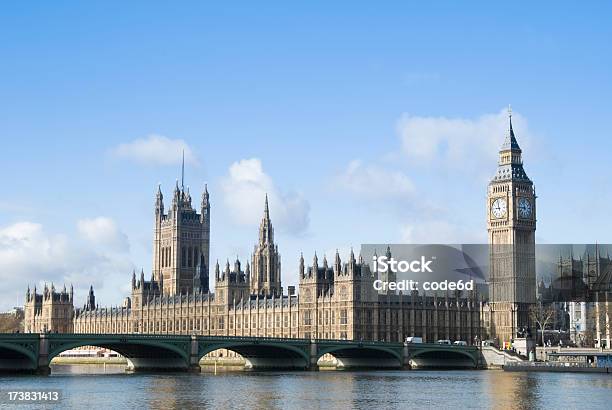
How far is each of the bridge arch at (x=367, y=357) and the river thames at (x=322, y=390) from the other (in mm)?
17621

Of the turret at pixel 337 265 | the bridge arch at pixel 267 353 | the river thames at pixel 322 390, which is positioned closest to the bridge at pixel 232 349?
the bridge arch at pixel 267 353

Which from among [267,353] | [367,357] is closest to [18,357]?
[267,353]

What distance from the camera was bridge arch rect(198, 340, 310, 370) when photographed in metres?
134

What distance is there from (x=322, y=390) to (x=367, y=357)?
57.6 meters

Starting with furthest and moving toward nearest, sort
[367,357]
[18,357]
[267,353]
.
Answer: [367,357] → [267,353] → [18,357]

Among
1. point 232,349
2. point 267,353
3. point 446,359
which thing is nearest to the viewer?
point 232,349

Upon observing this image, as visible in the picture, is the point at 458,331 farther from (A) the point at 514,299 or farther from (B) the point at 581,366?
(B) the point at 581,366

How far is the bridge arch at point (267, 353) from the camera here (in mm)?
134375

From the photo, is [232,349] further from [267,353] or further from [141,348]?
[267,353]

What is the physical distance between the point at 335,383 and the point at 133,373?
32.1m

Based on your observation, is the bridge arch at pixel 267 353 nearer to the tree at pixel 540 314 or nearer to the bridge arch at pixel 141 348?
the bridge arch at pixel 141 348

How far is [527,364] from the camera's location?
486 feet

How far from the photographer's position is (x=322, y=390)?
103 metres

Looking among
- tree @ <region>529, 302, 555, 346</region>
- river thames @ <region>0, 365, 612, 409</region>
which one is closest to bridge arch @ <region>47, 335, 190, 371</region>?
river thames @ <region>0, 365, 612, 409</region>
